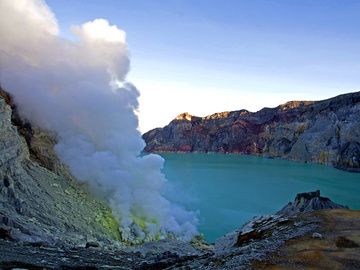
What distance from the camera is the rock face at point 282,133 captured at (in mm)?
95938

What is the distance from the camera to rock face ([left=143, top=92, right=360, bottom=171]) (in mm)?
95938

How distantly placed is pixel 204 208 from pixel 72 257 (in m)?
29.0

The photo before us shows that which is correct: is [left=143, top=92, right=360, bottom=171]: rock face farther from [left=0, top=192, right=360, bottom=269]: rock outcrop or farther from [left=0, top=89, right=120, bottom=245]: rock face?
[left=0, top=192, right=360, bottom=269]: rock outcrop

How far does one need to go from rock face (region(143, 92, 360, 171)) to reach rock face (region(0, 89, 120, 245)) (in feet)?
235

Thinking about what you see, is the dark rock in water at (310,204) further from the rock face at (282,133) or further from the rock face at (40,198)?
the rock face at (282,133)

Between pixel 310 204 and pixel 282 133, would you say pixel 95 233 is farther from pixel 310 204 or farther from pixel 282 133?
pixel 282 133

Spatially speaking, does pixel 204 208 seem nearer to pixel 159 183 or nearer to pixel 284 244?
pixel 159 183

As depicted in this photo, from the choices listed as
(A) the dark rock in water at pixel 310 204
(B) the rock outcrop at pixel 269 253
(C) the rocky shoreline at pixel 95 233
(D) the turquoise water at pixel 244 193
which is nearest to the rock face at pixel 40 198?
(C) the rocky shoreline at pixel 95 233

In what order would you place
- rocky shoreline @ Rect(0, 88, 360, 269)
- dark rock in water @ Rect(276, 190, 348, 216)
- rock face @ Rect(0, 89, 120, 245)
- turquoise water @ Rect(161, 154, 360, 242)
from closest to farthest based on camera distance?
rocky shoreline @ Rect(0, 88, 360, 269), rock face @ Rect(0, 89, 120, 245), dark rock in water @ Rect(276, 190, 348, 216), turquoise water @ Rect(161, 154, 360, 242)

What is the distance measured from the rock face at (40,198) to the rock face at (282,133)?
71617mm

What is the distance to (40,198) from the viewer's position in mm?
20594

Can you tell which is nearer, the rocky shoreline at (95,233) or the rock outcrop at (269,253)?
the rock outcrop at (269,253)

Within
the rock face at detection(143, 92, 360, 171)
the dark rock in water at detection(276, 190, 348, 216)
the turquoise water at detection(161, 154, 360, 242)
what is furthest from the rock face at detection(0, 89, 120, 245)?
the rock face at detection(143, 92, 360, 171)

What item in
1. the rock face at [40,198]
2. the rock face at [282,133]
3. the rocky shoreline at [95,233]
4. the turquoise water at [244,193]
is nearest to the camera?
the rocky shoreline at [95,233]
